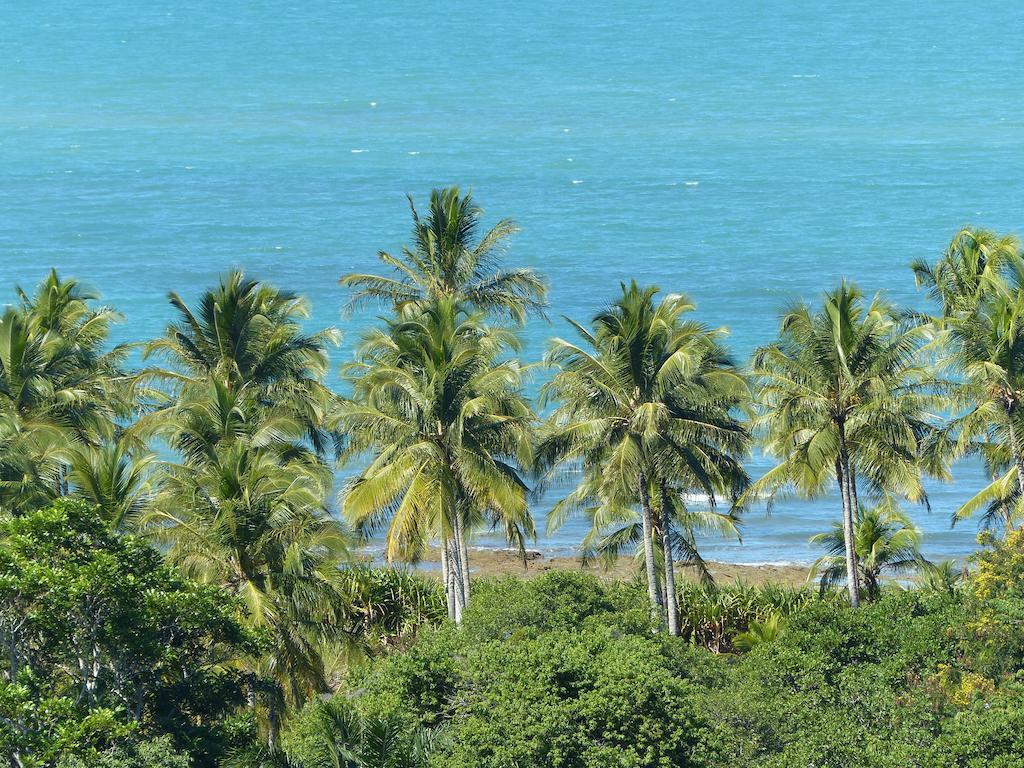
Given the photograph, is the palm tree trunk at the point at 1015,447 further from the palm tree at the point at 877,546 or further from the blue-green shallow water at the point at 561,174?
Result: the blue-green shallow water at the point at 561,174

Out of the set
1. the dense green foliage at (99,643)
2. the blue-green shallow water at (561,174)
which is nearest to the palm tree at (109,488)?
the dense green foliage at (99,643)

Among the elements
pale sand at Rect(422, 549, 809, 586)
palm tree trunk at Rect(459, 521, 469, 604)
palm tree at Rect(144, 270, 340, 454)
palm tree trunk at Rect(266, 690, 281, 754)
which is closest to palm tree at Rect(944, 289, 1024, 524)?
palm tree trunk at Rect(459, 521, 469, 604)

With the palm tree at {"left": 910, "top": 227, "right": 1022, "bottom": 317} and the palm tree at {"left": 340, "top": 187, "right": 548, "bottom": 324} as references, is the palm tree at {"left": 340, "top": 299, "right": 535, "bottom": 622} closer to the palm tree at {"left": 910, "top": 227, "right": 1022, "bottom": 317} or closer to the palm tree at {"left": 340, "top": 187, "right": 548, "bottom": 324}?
the palm tree at {"left": 340, "top": 187, "right": 548, "bottom": 324}

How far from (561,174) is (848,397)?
9836 centimetres

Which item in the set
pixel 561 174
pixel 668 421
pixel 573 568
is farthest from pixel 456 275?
pixel 561 174

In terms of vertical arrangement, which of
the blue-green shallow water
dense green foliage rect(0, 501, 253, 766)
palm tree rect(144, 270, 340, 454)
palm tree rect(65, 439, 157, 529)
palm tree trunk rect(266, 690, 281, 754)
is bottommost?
palm tree trunk rect(266, 690, 281, 754)

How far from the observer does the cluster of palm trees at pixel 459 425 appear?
34125mm

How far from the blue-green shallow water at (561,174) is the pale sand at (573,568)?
7.62 ft

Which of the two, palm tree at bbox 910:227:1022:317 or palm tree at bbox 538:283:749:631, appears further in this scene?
palm tree at bbox 910:227:1022:317

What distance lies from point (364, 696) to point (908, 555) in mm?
20897

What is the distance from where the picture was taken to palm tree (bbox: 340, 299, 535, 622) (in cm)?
3822

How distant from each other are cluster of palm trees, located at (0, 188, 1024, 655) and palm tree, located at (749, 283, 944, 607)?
0.22 ft

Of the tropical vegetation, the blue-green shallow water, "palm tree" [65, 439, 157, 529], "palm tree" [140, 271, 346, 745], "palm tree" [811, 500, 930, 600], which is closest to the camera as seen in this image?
the tropical vegetation

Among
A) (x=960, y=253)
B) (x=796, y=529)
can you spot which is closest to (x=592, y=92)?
(x=796, y=529)
